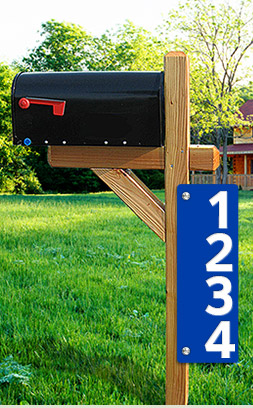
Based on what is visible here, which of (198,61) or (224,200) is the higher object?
(198,61)

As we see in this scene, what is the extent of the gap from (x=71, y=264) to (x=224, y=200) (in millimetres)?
3850

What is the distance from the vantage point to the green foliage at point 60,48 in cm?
3512

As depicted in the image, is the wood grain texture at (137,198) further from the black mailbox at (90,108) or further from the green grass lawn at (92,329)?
the green grass lawn at (92,329)

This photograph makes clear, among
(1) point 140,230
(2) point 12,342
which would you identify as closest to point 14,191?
(1) point 140,230

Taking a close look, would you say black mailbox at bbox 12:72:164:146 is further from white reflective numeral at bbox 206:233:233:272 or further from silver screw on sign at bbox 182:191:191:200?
white reflective numeral at bbox 206:233:233:272

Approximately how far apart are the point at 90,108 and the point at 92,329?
2038 millimetres

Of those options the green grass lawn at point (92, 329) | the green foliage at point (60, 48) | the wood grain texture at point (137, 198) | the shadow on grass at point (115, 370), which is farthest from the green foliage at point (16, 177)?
the wood grain texture at point (137, 198)

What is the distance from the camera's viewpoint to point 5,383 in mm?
3291

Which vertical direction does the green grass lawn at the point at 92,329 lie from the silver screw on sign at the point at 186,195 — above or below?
below

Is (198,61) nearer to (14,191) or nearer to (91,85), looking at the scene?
(14,191)

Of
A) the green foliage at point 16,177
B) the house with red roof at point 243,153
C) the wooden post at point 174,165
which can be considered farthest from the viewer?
the house with red roof at point 243,153

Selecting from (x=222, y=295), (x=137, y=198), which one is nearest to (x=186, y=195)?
(x=137, y=198)

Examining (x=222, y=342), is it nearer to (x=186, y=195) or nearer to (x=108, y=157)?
(x=186, y=195)

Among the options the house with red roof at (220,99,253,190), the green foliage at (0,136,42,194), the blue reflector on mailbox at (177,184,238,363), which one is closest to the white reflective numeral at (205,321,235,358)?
the blue reflector on mailbox at (177,184,238,363)
